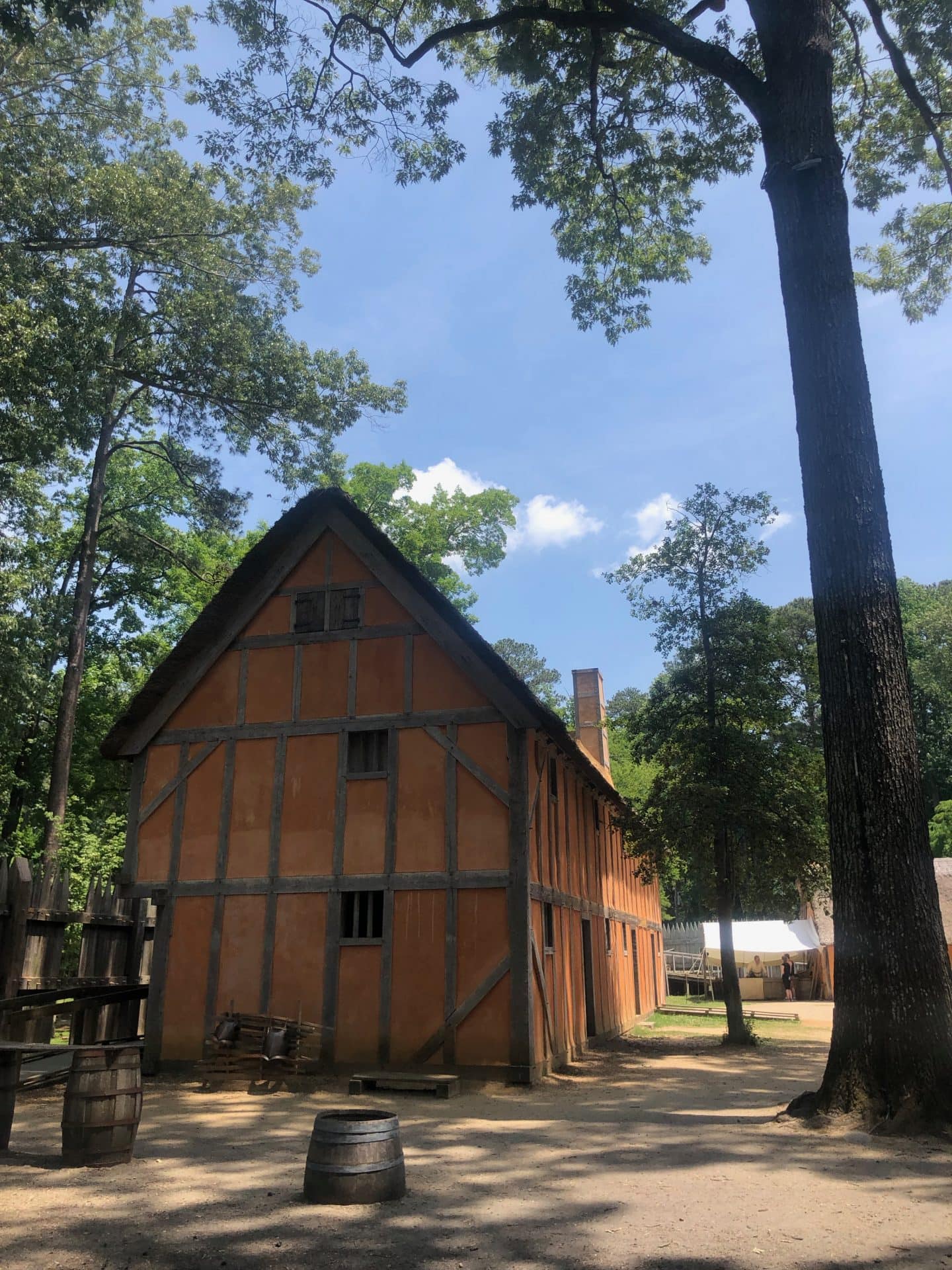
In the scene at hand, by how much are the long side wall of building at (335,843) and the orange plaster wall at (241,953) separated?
0.07 ft

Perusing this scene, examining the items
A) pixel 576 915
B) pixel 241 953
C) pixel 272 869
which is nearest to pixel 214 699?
pixel 272 869

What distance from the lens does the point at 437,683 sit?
Result: 1292 centimetres

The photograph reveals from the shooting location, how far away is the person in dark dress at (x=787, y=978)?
3612cm

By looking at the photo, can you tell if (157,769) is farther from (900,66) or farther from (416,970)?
(900,66)

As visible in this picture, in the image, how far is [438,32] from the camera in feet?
35.3

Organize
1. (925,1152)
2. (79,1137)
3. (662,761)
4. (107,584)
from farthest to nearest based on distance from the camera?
1. (107,584)
2. (662,761)
3. (79,1137)
4. (925,1152)

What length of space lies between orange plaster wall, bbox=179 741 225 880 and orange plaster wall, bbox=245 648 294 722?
2.51 ft

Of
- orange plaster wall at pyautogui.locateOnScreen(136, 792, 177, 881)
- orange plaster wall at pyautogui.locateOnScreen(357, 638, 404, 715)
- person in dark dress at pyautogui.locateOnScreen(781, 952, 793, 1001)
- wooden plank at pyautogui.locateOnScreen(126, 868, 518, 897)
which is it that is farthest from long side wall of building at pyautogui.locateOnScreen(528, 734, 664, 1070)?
person in dark dress at pyautogui.locateOnScreen(781, 952, 793, 1001)

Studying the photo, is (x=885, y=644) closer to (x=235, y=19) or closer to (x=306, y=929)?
(x=306, y=929)

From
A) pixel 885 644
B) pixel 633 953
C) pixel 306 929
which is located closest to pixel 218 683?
pixel 306 929

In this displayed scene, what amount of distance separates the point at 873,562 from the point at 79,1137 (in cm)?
762

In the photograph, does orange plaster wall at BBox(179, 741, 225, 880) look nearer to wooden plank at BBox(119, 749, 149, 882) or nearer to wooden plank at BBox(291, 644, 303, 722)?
wooden plank at BBox(119, 749, 149, 882)

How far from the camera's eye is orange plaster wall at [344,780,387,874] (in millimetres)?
12469

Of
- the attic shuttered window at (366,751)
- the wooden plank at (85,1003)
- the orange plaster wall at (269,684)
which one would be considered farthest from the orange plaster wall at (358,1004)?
the orange plaster wall at (269,684)
